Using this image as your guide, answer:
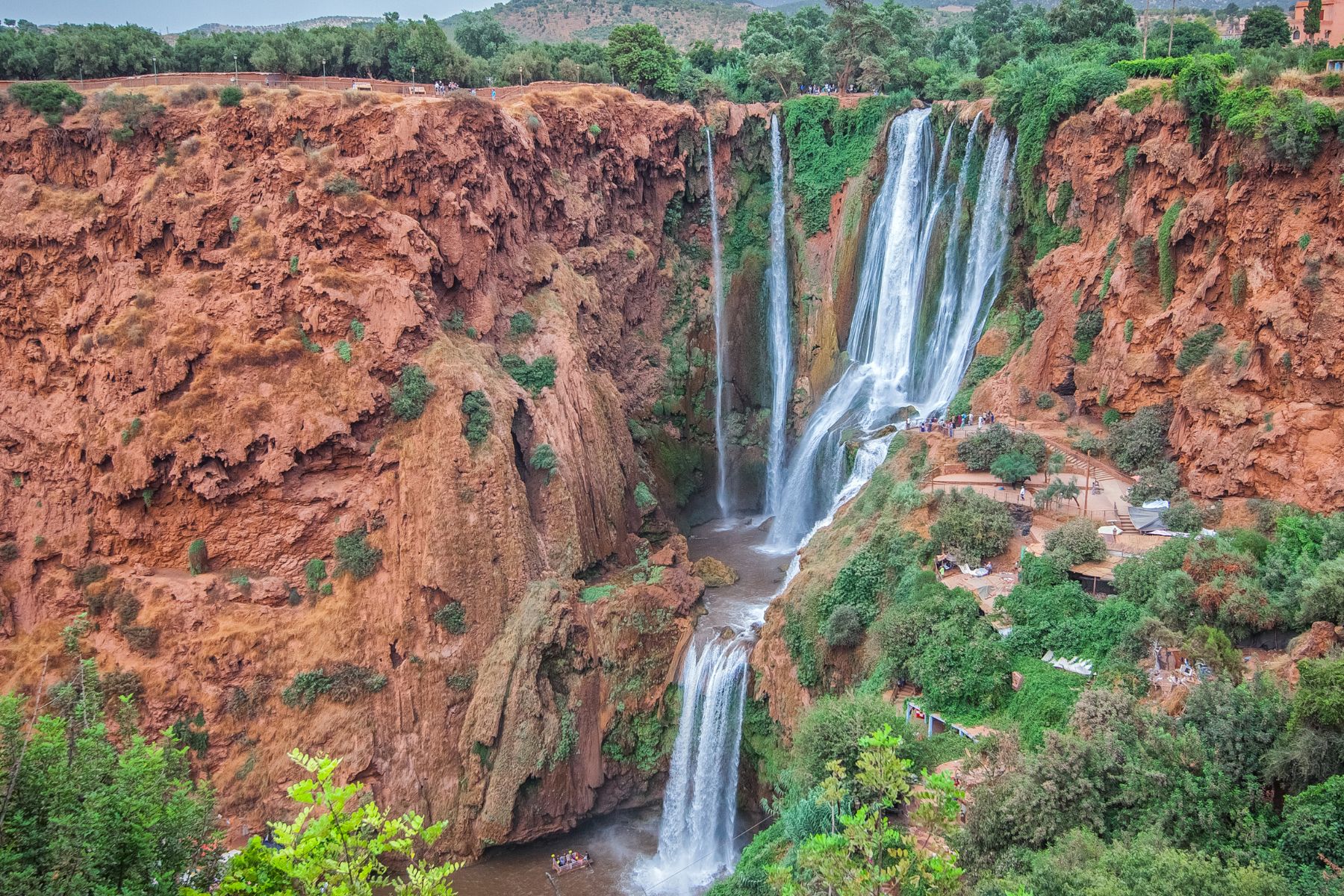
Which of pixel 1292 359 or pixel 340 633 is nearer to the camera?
pixel 1292 359

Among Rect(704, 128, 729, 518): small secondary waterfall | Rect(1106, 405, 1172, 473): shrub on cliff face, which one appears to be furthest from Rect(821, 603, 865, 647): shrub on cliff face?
Rect(704, 128, 729, 518): small secondary waterfall

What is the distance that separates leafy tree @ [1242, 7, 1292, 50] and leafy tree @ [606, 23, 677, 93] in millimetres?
24142

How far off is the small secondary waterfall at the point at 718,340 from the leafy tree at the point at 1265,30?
71.6 ft

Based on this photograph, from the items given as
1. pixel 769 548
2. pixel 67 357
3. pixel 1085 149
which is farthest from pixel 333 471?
pixel 1085 149

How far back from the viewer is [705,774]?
1091 inches

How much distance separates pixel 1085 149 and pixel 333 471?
84.0 ft

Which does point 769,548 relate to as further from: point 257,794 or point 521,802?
point 257,794

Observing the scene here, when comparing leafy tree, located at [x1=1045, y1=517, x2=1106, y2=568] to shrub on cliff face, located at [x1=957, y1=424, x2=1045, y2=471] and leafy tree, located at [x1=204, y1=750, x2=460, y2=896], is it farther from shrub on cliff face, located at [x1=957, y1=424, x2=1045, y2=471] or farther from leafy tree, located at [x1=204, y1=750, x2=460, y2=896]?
leafy tree, located at [x1=204, y1=750, x2=460, y2=896]

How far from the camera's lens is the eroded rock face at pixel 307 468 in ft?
91.4

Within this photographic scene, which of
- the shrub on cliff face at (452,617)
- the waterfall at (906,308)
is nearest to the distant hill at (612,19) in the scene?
the waterfall at (906,308)

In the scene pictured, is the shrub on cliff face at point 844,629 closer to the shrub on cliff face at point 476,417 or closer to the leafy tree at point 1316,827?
the shrub on cliff face at point 476,417

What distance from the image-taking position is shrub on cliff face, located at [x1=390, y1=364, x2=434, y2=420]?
2983cm

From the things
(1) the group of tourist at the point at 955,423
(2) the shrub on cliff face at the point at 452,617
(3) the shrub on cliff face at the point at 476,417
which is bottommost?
(2) the shrub on cliff face at the point at 452,617

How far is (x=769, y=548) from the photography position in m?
37.5
